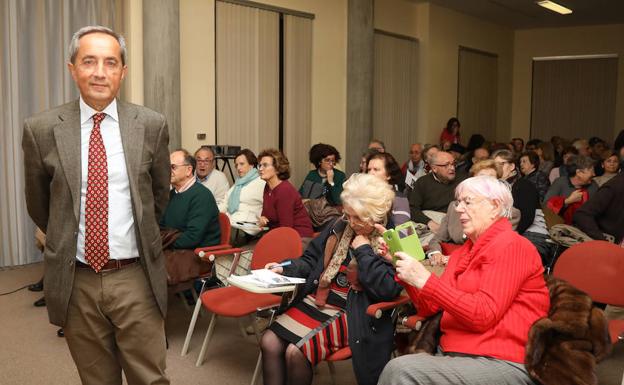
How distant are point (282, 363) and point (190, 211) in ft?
5.80

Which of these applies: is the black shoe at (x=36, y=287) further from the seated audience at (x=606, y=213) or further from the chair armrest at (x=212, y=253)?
the seated audience at (x=606, y=213)

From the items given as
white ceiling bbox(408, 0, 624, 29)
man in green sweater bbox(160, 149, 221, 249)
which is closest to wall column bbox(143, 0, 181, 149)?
man in green sweater bbox(160, 149, 221, 249)

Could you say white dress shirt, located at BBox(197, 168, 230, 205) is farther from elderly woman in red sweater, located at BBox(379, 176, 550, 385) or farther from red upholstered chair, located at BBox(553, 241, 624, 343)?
elderly woman in red sweater, located at BBox(379, 176, 550, 385)

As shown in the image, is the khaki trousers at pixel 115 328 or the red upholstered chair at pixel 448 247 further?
the red upholstered chair at pixel 448 247

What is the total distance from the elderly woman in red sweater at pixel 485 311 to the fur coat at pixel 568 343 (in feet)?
0.22

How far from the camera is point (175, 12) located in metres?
7.20

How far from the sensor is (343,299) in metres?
Result: 3.30

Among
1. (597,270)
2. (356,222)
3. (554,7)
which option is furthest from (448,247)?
(554,7)

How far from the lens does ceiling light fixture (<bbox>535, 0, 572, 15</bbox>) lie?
39.1 ft

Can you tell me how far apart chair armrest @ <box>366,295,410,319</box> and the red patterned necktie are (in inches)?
49.9

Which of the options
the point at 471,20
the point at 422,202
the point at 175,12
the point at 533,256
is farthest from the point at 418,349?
the point at 471,20

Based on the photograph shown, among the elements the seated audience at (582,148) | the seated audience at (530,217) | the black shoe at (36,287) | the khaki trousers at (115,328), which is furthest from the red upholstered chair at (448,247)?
the seated audience at (582,148)

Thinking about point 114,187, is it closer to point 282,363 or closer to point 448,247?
point 282,363

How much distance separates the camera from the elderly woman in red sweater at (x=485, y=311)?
243cm
